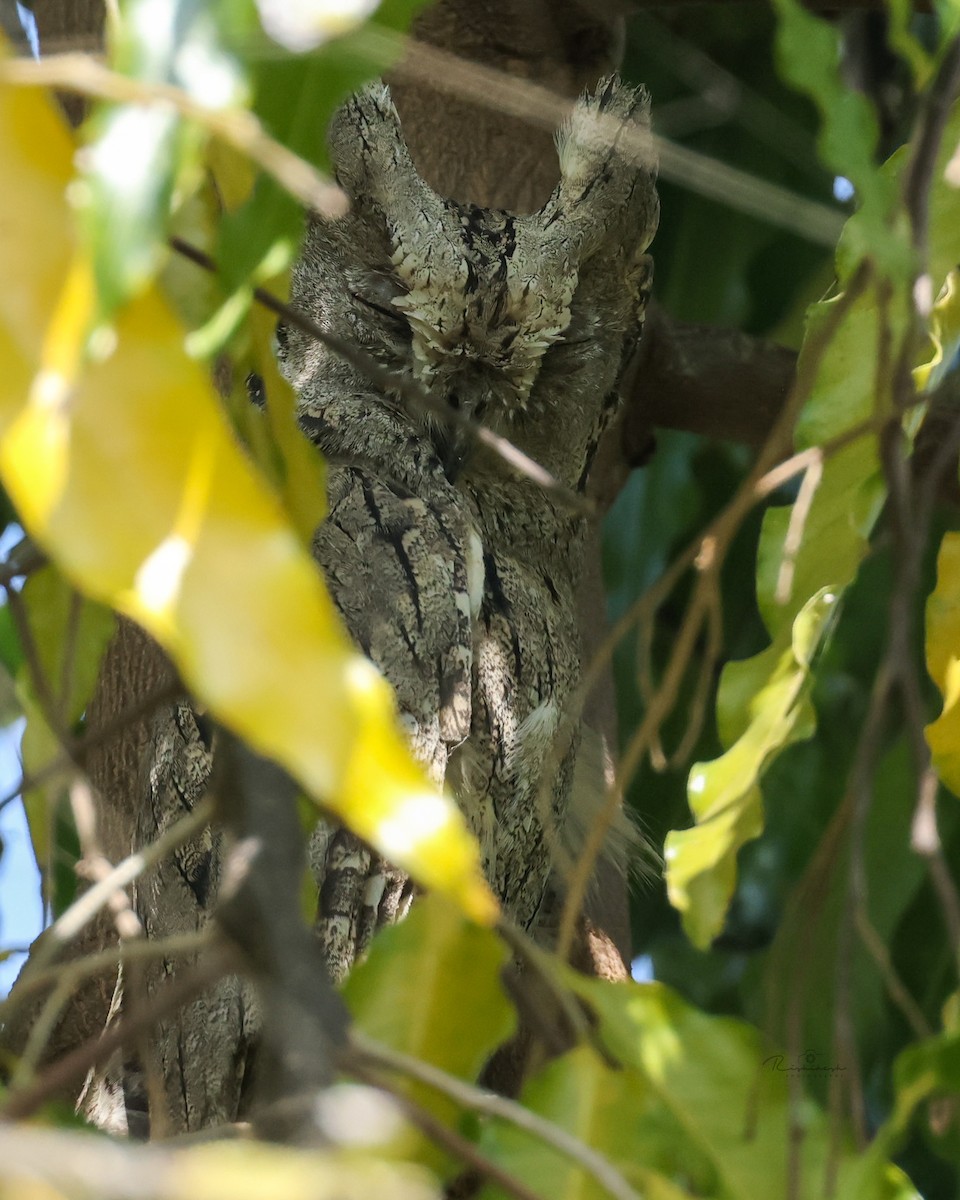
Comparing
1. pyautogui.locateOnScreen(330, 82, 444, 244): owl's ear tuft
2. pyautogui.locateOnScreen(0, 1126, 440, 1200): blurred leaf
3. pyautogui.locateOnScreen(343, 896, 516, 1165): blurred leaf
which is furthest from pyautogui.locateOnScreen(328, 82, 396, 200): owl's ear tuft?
pyautogui.locateOnScreen(0, 1126, 440, 1200): blurred leaf

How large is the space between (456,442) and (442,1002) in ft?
3.73

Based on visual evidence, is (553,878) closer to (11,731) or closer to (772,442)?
(11,731)

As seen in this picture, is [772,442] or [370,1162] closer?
[370,1162]

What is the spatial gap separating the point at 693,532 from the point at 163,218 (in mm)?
2544

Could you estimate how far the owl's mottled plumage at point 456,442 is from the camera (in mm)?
1672

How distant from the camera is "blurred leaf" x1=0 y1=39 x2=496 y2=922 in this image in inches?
22.1

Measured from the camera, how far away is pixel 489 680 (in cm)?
175

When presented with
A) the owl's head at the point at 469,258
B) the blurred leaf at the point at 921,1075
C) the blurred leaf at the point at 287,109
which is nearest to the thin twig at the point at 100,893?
the blurred leaf at the point at 287,109

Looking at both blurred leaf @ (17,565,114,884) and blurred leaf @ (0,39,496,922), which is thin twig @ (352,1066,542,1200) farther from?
blurred leaf @ (17,565,114,884)

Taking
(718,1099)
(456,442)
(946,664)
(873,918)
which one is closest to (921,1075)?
(718,1099)

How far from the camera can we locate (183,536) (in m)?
0.58

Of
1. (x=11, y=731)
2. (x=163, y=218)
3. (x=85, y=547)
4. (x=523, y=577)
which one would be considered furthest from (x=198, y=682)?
(x=523, y=577)

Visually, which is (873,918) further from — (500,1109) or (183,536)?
(183,536)

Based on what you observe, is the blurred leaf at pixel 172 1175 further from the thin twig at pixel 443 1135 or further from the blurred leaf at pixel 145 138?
the blurred leaf at pixel 145 138
